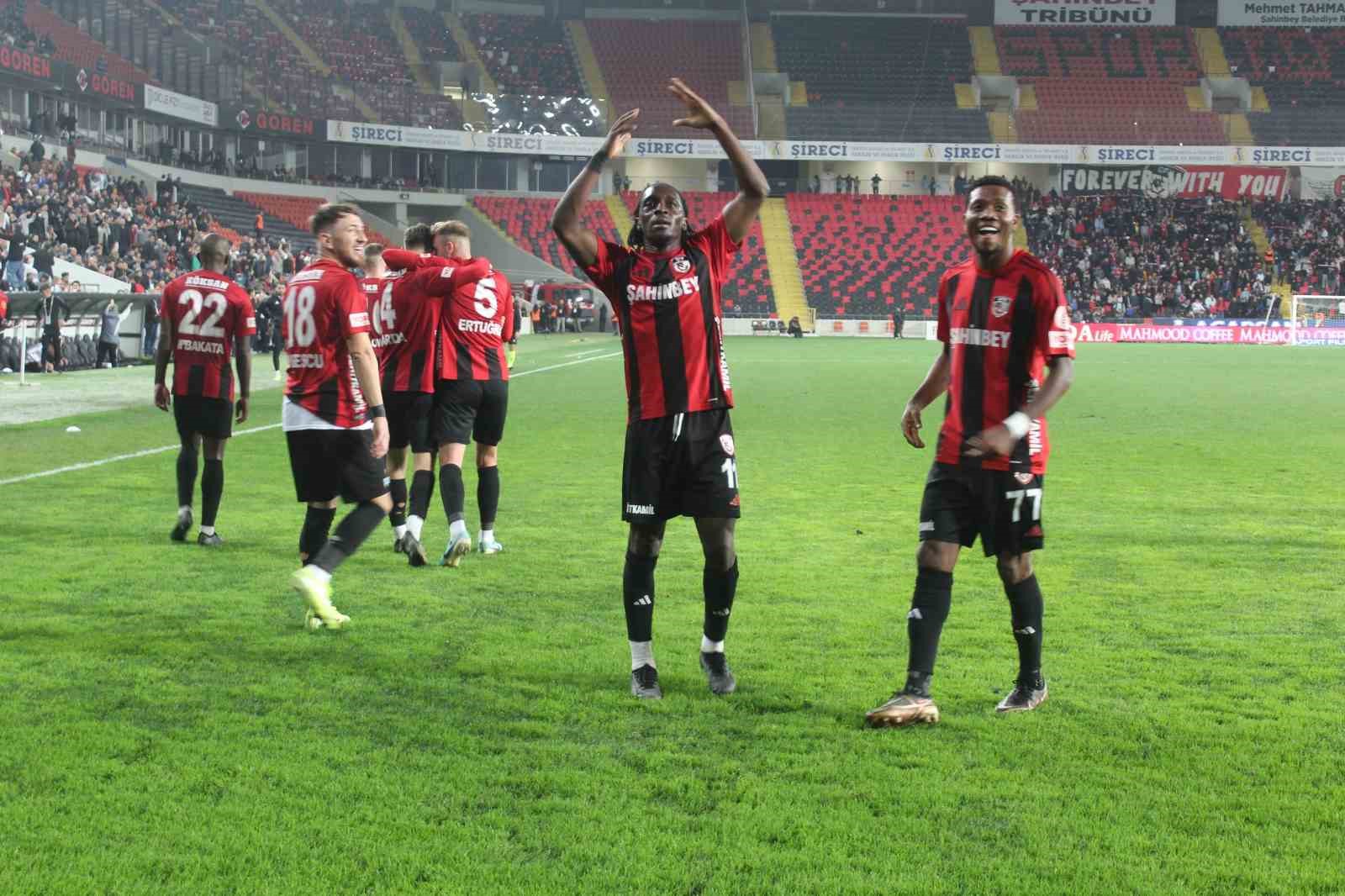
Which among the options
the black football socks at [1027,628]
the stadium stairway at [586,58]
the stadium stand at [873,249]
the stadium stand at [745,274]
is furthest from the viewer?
the stadium stairway at [586,58]

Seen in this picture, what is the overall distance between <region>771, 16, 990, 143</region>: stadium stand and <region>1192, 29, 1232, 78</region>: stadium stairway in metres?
11.6

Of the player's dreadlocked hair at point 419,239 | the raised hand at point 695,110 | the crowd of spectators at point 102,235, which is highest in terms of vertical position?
the crowd of spectators at point 102,235

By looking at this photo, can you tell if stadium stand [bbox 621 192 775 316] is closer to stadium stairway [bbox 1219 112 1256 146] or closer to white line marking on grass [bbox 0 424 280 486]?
stadium stairway [bbox 1219 112 1256 146]

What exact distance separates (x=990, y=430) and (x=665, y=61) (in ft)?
225

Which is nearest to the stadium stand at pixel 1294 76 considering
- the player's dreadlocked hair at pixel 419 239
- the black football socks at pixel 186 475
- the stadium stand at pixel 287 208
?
the stadium stand at pixel 287 208

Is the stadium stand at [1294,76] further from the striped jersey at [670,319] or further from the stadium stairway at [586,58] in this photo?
the striped jersey at [670,319]

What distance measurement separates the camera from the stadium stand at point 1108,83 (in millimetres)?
64188

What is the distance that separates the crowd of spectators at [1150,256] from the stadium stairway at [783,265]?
10.3m

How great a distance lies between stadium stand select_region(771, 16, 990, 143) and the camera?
64.6 metres

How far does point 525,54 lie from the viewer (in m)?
70.3

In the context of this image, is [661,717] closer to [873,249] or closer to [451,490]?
[451,490]

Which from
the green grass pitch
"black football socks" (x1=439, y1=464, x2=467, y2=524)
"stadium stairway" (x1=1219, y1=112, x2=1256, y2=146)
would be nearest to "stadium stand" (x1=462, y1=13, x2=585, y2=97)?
"stadium stairway" (x1=1219, y1=112, x2=1256, y2=146)

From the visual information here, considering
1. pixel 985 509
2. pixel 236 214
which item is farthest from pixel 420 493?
pixel 236 214

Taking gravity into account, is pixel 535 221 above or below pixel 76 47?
below
